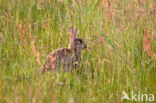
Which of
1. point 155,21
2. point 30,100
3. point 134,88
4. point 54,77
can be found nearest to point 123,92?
point 134,88

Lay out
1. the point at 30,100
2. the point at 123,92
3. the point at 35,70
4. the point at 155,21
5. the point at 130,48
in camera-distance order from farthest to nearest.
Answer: the point at 155,21, the point at 130,48, the point at 35,70, the point at 123,92, the point at 30,100

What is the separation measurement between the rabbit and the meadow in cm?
8

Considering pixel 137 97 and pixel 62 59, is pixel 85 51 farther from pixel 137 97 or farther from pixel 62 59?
pixel 137 97

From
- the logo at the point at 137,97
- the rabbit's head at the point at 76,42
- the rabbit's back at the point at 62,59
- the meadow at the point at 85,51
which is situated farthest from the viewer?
the rabbit's head at the point at 76,42

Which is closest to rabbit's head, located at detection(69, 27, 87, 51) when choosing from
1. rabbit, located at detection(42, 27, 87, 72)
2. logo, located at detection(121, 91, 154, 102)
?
rabbit, located at detection(42, 27, 87, 72)

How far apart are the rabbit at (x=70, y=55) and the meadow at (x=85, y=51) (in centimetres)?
8

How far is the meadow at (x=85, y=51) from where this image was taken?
167 inches

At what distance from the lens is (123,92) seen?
4.29 metres

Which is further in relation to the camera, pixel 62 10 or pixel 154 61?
pixel 62 10

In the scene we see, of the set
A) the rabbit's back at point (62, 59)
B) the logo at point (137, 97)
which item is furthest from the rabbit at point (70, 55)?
the logo at point (137, 97)

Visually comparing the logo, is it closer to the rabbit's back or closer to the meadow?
the meadow

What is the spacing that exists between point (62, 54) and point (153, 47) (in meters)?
0.88

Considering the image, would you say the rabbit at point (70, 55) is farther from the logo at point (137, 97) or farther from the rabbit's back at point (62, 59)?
the logo at point (137, 97)

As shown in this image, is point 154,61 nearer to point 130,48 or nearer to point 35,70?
point 130,48
